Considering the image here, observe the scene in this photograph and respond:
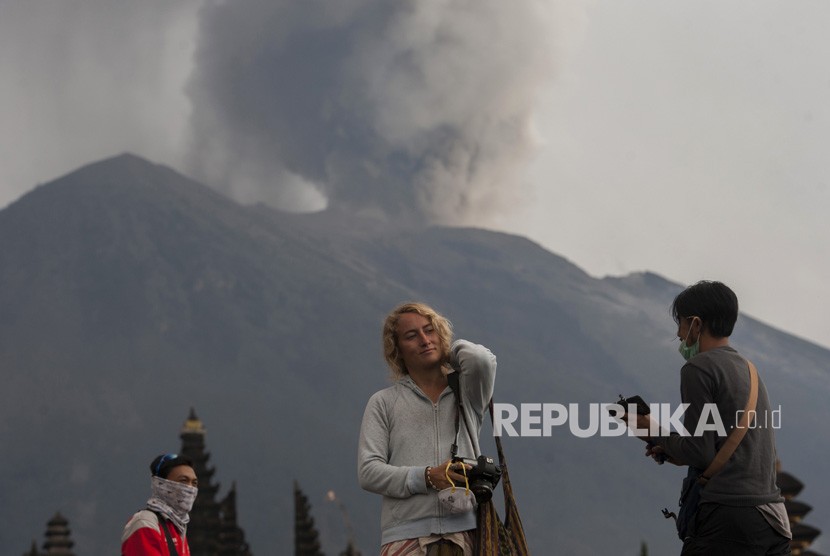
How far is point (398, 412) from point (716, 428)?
1714 millimetres

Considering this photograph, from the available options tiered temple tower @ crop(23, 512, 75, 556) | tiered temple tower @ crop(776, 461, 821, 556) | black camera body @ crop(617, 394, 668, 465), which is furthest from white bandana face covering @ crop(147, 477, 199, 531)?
tiered temple tower @ crop(23, 512, 75, 556)

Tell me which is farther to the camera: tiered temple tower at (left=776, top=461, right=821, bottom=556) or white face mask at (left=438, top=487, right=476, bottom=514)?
tiered temple tower at (left=776, top=461, right=821, bottom=556)

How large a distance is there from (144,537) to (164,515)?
0.70ft

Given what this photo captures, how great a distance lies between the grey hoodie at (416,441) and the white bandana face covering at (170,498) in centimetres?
205

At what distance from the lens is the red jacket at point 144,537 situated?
8867 mm

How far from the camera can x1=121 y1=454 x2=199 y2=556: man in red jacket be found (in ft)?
29.1

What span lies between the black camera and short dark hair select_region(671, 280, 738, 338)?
1.27 m

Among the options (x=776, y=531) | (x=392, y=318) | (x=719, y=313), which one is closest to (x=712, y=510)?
(x=776, y=531)

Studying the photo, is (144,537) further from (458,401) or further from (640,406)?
(640,406)

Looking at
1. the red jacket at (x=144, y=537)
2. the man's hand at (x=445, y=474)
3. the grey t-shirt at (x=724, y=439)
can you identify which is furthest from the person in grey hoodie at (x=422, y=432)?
the red jacket at (x=144, y=537)

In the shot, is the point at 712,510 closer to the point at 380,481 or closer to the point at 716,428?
the point at 716,428

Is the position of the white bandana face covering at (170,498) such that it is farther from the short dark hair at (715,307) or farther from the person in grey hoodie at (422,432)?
the short dark hair at (715,307)

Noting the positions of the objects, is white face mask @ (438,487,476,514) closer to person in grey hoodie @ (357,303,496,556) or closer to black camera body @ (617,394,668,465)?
person in grey hoodie @ (357,303,496,556)

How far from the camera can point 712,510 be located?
6.91 metres
